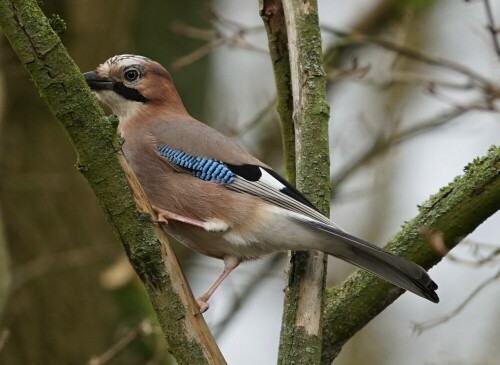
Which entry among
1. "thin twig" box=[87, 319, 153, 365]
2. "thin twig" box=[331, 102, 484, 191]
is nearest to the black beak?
"thin twig" box=[87, 319, 153, 365]

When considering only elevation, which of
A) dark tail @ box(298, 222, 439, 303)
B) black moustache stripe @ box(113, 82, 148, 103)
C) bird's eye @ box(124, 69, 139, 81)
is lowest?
dark tail @ box(298, 222, 439, 303)

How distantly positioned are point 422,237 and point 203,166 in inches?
56.2

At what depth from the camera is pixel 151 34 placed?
9.12m

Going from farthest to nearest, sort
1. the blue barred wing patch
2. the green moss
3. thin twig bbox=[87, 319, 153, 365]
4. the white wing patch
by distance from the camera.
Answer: thin twig bbox=[87, 319, 153, 365] → the blue barred wing patch → the white wing patch → the green moss

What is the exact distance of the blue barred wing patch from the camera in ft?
17.5

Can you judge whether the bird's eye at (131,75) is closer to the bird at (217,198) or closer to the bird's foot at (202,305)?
the bird at (217,198)

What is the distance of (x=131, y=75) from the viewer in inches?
231

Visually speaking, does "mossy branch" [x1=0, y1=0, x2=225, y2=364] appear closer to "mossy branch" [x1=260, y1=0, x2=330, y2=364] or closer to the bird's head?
"mossy branch" [x1=260, y1=0, x2=330, y2=364]

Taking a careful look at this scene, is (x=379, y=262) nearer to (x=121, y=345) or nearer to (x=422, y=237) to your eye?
(x=422, y=237)

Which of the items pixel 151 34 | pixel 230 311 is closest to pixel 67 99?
pixel 230 311

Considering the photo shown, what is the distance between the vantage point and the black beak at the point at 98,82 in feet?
18.9

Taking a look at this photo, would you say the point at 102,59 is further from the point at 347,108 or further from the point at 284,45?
the point at 347,108

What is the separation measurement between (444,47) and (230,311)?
6194mm

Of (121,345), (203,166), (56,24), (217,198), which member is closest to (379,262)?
(217,198)
